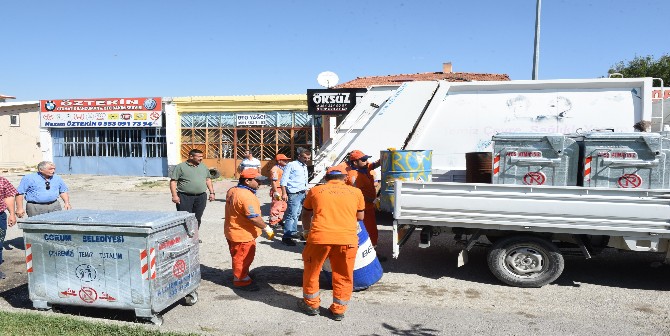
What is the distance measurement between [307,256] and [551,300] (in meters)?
2.67

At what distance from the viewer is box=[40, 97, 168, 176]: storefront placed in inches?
749

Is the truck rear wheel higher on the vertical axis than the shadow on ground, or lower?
higher

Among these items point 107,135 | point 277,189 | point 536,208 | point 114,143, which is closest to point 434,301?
point 536,208

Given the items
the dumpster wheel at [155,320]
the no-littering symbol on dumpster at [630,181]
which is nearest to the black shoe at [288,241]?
the dumpster wheel at [155,320]

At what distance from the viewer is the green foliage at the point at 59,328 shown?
4234mm

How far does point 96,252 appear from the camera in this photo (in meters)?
4.51

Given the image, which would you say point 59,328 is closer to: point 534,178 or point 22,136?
point 534,178

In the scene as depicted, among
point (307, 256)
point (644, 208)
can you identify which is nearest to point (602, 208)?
point (644, 208)

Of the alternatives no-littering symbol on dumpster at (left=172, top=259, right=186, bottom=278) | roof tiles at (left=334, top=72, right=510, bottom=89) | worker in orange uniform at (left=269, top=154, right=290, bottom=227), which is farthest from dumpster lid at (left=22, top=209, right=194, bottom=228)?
roof tiles at (left=334, top=72, right=510, bottom=89)

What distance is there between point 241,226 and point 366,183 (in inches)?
79.4

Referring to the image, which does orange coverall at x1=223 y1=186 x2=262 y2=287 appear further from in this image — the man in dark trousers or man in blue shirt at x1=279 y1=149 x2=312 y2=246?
man in blue shirt at x1=279 y1=149 x2=312 y2=246

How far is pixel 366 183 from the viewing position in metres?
6.78

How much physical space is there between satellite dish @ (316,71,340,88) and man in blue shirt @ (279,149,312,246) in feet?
26.3

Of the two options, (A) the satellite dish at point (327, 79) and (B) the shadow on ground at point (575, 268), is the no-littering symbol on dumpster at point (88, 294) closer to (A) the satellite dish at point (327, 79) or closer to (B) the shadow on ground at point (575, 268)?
(B) the shadow on ground at point (575, 268)
